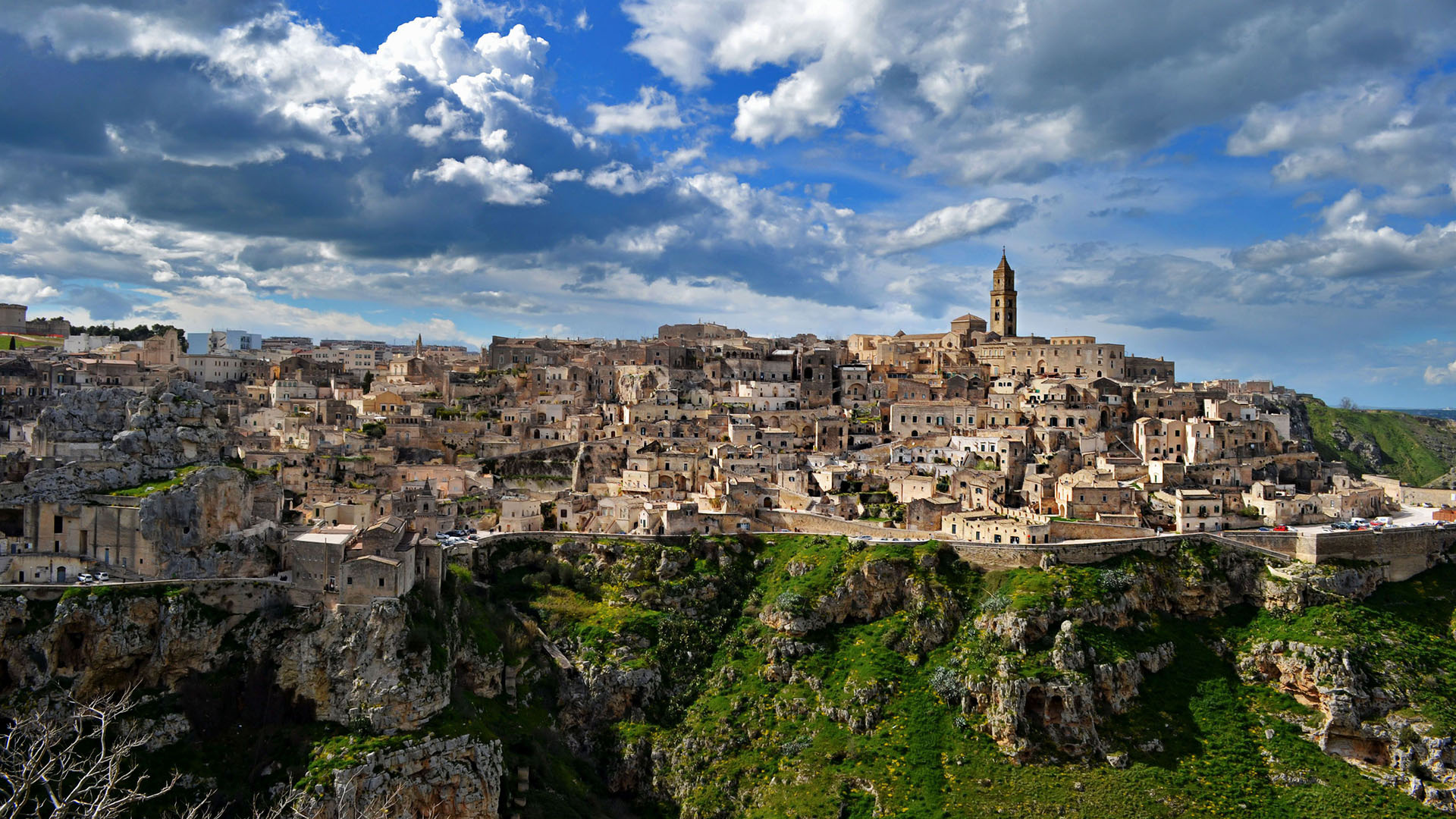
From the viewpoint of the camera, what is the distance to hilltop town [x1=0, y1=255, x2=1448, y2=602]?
40.8 meters

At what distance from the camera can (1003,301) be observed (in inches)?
3688

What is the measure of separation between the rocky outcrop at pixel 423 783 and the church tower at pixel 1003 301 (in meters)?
69.1

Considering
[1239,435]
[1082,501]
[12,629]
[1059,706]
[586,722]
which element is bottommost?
[586,722]

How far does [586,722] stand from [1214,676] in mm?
29296

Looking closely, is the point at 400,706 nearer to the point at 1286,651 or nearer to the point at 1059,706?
the point at 1059,706

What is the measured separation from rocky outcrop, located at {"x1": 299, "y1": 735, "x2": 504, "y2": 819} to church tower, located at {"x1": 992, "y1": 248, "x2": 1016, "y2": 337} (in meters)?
69.1

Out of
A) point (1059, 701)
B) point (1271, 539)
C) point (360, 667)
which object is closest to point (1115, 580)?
point (1059, 701)

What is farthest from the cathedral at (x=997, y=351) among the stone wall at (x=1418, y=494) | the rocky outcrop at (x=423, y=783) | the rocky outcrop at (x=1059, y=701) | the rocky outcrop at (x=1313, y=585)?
the rocky outcrop at (x=423, y=783)

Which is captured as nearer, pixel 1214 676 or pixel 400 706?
pixel 400 706

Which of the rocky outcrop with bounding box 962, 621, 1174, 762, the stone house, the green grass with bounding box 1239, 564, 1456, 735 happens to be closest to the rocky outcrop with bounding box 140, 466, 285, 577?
the rocky outcrop with bounding box 962, 621, 1174, 762

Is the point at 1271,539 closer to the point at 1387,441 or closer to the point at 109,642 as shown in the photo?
the point at 109,642

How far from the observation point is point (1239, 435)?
2331 inches

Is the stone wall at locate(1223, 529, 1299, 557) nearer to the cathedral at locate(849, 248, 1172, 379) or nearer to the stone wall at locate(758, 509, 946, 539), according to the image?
the stone wall at locate(758, 509, 946, 539)

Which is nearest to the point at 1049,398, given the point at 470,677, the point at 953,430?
the point at 953,430
